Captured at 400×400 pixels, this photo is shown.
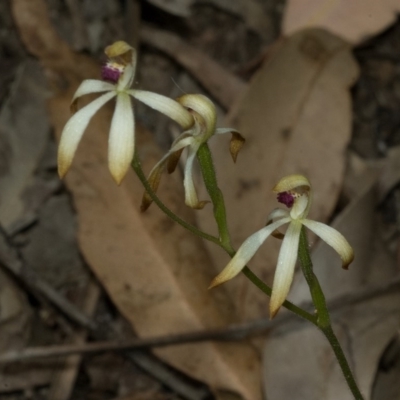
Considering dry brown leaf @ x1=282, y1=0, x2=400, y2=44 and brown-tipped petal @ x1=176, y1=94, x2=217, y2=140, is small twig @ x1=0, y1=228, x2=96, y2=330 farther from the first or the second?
dry brown leaf @ x1=282, y1=0, x2=400, y2=44

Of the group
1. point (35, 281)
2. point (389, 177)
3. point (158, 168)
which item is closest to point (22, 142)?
point (35, 281)

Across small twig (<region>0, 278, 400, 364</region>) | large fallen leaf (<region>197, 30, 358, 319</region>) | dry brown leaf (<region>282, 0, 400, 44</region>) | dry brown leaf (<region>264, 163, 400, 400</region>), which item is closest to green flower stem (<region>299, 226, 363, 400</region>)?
dry brown leaf (<region>264, 163, 400, 400</region>)

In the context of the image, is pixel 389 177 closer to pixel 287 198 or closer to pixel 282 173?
pixel 282 173

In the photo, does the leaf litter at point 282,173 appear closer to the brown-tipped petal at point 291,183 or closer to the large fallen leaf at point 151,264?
the large fallen leaf at point 151,264

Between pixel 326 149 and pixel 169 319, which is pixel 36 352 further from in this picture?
pixel 326 149

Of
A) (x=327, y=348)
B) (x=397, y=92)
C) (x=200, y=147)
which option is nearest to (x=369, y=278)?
(x=327, y=348)
